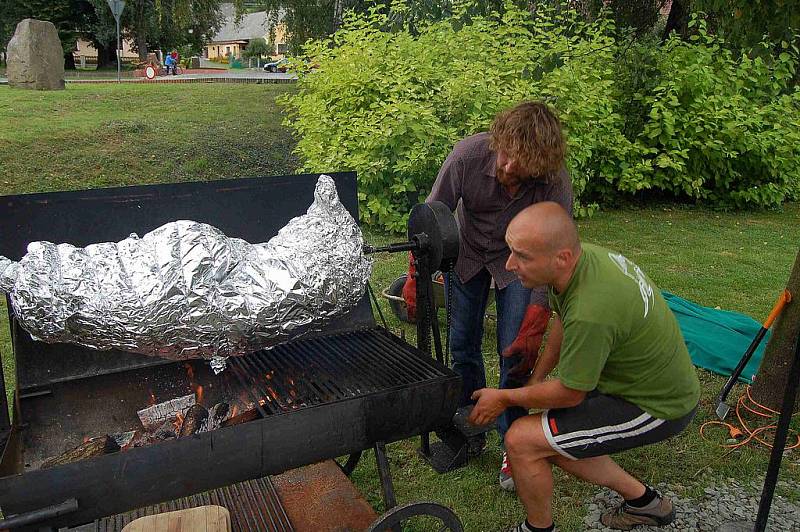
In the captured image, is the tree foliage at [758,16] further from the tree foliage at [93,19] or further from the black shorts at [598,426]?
the tree foliage at [93,19]

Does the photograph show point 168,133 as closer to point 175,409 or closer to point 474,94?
point 474,94

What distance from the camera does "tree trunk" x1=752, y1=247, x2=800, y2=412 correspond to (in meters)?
3.59

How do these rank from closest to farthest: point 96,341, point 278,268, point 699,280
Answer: point 96,341 → point 278,268 → point 699,280

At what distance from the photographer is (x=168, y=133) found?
9.59 metres

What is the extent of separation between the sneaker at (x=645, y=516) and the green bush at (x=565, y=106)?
4.21 m

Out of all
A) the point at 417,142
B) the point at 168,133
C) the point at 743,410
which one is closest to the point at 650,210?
the point at 417,142

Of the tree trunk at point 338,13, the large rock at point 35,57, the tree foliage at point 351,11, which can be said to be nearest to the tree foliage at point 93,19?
the tree foliage at point 351,11

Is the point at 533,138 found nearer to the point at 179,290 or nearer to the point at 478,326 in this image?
the point at 478,326

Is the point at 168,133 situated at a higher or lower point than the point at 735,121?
lower

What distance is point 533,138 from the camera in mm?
2561

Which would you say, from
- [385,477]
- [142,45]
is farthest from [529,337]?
[142,45]

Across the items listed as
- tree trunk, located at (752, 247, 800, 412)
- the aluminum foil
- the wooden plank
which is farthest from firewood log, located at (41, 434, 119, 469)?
tree trunk, located at (752, 247, 800, 412)

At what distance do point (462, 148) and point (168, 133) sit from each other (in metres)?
7.70

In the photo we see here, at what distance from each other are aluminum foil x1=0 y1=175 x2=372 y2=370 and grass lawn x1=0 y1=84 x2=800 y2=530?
1.17 meters
